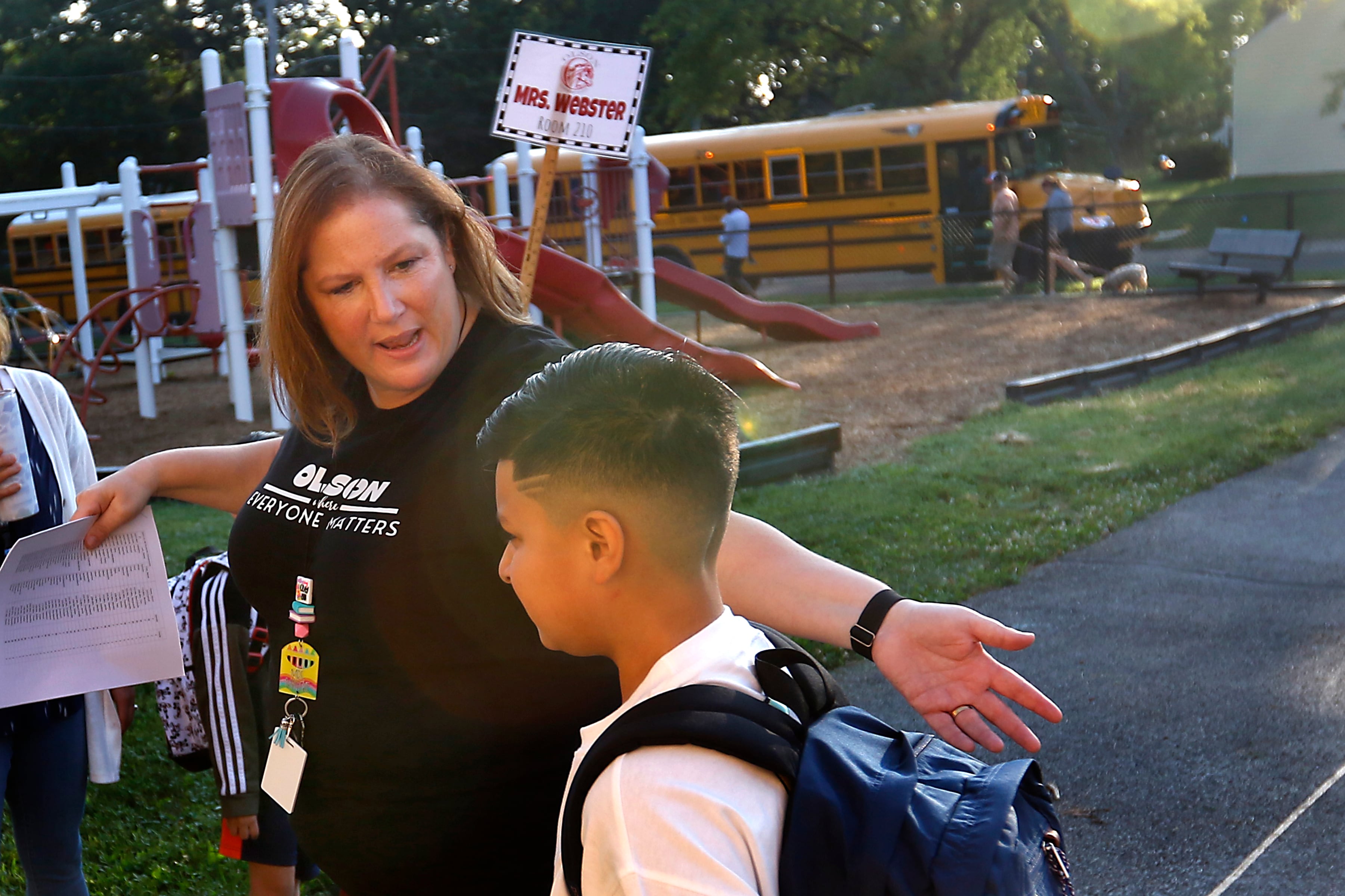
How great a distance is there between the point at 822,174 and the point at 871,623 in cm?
2515

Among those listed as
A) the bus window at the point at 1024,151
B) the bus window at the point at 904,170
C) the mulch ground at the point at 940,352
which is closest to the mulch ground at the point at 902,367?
the mulch ground at the point at 940,352

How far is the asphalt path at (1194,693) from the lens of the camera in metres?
3.57

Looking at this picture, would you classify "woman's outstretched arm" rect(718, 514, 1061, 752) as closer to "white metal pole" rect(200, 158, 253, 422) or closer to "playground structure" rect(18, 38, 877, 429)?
"playground structure" rect(18, 38, 877, 429)

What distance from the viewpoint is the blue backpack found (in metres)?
1.31

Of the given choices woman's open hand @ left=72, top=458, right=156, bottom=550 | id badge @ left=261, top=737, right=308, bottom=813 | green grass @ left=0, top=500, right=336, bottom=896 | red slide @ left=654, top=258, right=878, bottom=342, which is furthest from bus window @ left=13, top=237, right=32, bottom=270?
id badge @ left=261, top=737, right=308, bottom=813

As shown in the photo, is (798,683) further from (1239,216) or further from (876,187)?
(1239,216)

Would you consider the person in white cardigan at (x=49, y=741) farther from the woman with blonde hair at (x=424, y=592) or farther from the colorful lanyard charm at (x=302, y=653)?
the colorful lanyard charm at (x=302, y=653)

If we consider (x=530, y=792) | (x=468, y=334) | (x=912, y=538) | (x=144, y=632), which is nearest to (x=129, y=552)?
(x=144, y=632)

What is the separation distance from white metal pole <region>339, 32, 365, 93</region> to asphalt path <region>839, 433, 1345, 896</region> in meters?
8.33

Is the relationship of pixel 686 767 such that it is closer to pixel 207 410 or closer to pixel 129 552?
pixel 129 552

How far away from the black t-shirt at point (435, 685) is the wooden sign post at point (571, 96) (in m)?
4.09

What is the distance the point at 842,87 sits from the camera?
4194 cm

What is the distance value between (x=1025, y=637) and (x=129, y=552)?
72.3 inches

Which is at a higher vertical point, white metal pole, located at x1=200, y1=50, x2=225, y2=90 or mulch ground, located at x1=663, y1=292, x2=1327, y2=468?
white metal pole, located at x1=200, y1=50, x2=225, y2=90
